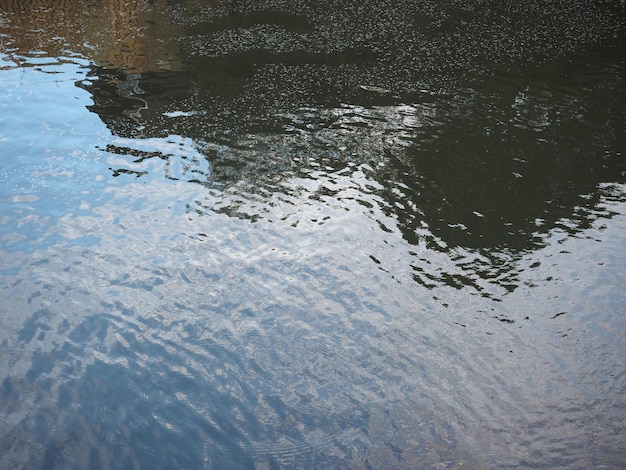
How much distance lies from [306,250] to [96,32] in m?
5.72

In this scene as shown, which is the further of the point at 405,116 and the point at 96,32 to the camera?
the point at 96,32

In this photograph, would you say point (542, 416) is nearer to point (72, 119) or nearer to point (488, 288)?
point (488, 288)

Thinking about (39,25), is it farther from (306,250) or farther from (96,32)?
(306,250)

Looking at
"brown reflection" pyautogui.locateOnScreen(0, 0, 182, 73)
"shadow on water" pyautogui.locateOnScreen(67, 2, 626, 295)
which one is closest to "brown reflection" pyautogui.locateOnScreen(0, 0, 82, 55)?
"brown reflection" pyautogui.locateOnScreen(0, 0, 182, 73)

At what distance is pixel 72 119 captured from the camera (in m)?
7.12

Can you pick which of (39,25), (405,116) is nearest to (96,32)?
(39,25)

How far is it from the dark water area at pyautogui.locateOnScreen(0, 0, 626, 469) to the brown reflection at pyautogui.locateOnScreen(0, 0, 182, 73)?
63mm

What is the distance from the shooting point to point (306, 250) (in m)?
5.54

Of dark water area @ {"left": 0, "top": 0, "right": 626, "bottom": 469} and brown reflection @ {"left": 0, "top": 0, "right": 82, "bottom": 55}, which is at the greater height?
brown reflection @ {"left": 0, "top": 0, "right": 82, "bottom": 55}

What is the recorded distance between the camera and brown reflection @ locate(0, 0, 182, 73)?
8.52 m

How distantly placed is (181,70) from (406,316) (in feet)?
16.1

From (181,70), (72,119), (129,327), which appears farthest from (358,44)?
(129,327)

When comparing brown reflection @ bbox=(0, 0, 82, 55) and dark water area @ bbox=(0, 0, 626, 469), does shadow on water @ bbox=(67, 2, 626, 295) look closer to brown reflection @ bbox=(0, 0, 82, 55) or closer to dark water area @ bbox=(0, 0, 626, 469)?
dark water area @ bbox=(0, 0, 626, 469)

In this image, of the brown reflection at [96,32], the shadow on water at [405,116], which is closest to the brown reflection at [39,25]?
the brown reflection at [96,32]
